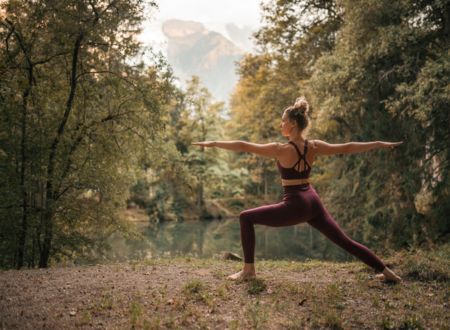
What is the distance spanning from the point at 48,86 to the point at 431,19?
11030mm

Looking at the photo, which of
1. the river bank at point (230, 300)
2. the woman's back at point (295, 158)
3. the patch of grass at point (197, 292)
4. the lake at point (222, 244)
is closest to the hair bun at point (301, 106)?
the woman's back at point (295, 158)

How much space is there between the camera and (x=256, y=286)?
19.7 feet

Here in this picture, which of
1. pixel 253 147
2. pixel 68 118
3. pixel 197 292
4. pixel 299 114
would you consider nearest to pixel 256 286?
pixel 197 292

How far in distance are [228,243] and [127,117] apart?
13496 millimetres

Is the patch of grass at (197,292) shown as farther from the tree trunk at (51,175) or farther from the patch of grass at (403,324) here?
the tree trunk at (51,175)

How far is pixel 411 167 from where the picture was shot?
554 inches

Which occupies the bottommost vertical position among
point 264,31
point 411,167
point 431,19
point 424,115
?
point 411,167

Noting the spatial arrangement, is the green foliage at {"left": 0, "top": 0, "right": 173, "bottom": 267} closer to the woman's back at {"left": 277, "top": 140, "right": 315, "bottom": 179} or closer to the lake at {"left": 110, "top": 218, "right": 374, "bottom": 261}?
the lake at {"left": 110, "top": 218, "right": 374, "bottom": 261}

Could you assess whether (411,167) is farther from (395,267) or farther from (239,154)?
(239,154)

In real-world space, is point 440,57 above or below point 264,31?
below

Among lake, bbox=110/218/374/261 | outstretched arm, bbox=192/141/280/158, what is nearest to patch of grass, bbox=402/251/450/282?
outstretched arm, bbox=192/141/280/158

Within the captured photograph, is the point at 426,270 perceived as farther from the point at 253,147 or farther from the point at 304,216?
the point at 253,147

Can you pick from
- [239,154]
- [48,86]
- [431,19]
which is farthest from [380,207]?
[239,154]

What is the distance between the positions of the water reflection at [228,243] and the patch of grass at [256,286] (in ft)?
35.2
